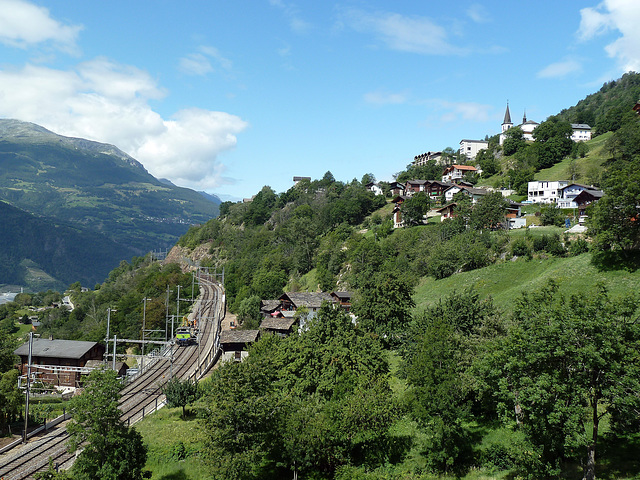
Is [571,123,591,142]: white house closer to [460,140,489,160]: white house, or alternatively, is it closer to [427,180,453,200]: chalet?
[460,140,489,160]: white house

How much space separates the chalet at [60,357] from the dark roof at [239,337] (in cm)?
2196

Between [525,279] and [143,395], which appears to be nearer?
[143,395]

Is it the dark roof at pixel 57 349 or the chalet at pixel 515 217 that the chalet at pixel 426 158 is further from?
the dark roof at pixel 57 349

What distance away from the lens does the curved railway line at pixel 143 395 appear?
3434 cm

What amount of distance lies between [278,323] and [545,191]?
67897mm

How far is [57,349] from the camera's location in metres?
72.6

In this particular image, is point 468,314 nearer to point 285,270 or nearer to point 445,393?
point 445,393

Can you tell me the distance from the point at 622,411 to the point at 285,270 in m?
100

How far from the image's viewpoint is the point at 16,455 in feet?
118

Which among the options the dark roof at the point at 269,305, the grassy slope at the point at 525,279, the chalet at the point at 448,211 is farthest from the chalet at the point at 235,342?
the chalet at the point at 448,211

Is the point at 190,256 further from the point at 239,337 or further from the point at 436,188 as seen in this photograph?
the point at 239,337

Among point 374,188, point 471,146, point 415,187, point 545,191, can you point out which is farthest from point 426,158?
point 545,191

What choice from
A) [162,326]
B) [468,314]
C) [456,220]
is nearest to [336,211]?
[456,220]

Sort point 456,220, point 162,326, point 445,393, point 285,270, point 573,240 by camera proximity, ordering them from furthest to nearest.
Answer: point 285,270 → point 162,326 → point 456,220 → point 573,240 → point 445,393
